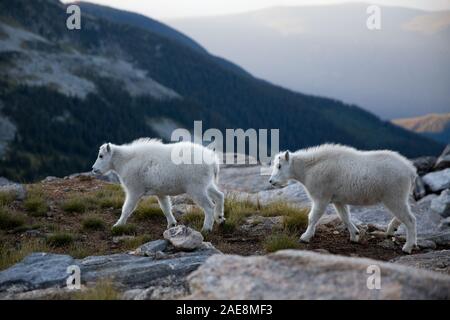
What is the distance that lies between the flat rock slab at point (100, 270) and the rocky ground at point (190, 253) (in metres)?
0.02

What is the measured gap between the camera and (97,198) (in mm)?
16703

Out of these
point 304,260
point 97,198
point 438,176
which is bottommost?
point 438,176

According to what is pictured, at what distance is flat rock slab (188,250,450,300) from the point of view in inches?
260

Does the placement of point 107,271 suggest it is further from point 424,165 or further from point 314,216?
point 424,165

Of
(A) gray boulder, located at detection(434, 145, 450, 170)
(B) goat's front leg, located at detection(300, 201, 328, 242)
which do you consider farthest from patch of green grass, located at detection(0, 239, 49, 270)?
(A) gray boulder, located at detection(434, 145, 450, 170)

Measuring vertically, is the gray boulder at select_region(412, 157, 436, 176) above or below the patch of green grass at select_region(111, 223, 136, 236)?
below

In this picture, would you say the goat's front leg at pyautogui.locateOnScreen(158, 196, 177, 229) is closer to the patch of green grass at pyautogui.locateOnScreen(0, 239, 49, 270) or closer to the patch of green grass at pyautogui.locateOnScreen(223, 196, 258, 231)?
the patch of green grass at pyautogui.locateOnScreen(223, 196, 258, 231)

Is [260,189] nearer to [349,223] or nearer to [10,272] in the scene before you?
[349,223]

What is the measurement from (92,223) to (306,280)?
321 inches

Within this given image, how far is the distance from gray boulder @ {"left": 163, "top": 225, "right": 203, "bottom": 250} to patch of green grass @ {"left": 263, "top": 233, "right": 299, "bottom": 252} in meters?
1.57

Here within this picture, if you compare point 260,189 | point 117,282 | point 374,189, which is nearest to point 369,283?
point 117,282

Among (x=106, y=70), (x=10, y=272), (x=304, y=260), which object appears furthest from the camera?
(x=106, y=70)
